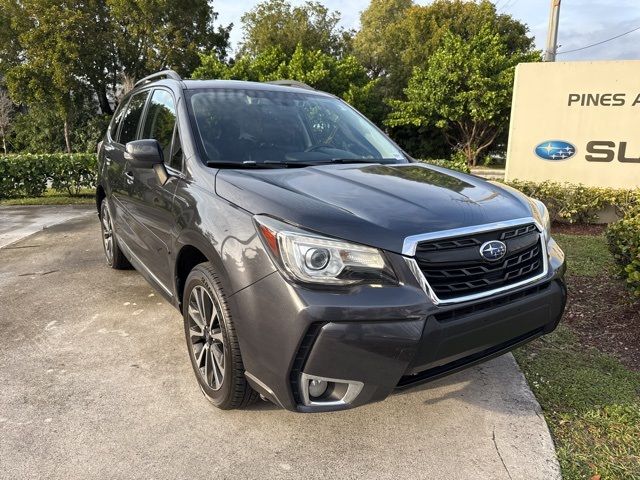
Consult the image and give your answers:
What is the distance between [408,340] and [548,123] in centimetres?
713

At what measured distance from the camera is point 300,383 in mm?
2066

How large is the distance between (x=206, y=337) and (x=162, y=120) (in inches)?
66.6

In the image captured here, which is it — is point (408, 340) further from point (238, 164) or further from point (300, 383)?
point (238, 164)

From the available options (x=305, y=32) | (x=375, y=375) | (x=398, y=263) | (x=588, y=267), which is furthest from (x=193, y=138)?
(x=305, y=32)

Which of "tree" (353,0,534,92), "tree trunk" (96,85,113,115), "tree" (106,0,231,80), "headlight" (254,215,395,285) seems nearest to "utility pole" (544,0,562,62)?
"headlight" (254,215,395,285)

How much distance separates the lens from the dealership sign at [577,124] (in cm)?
746

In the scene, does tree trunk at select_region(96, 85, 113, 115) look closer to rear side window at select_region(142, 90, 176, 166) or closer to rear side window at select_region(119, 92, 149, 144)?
rear side window at select_region(119, 92, 149, 144)

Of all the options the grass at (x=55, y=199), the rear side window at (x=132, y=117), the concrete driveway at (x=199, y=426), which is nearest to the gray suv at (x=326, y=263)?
the concrete driveway at (x=199, y=426)

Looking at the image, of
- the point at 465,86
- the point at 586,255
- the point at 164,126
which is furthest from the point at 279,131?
the point at 465,86

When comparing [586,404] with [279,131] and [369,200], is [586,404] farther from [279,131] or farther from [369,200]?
[279,131]

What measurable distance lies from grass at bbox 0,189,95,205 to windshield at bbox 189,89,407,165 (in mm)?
7899

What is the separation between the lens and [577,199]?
7.34 meters

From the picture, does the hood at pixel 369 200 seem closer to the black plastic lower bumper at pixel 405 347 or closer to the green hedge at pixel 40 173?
the black plastic lower bumper at pixel 405 347

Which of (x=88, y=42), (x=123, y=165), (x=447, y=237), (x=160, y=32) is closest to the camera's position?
(x=447, y=237)
